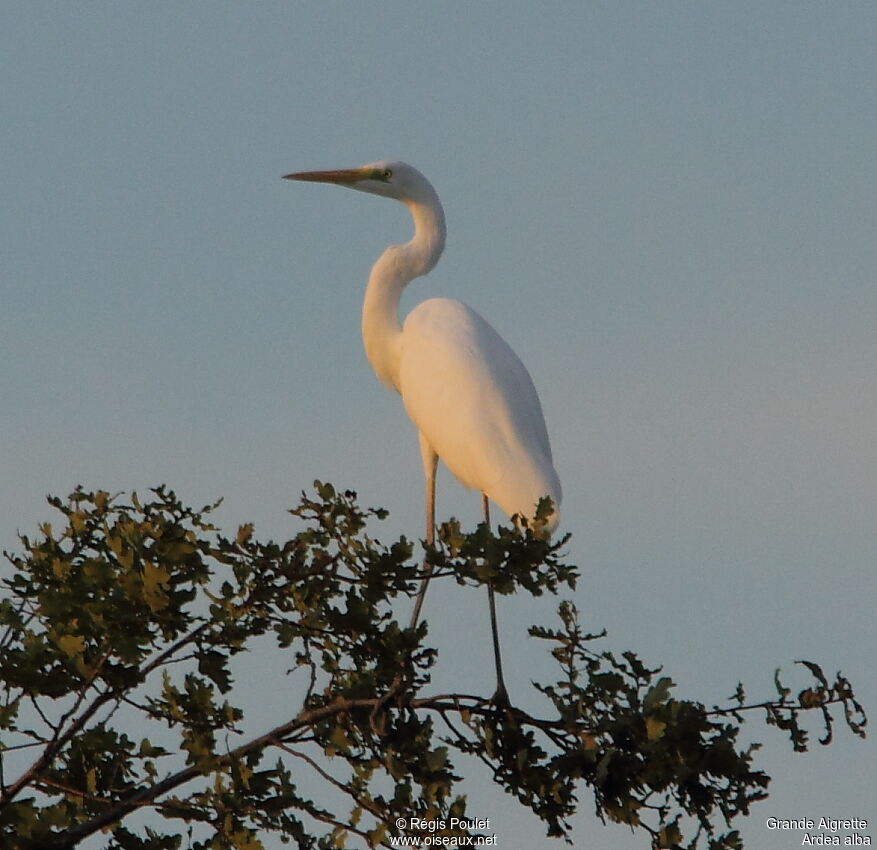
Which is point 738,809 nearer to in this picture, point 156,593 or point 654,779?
point 654,779

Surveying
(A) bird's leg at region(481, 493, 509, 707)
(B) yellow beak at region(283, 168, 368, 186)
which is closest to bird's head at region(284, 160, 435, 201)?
(B) yellow beak at region(283, 168, 368, 186)

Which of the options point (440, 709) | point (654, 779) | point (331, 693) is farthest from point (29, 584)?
point (654, 779)

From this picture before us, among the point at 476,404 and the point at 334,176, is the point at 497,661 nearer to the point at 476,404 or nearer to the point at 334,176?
the point at 476,404

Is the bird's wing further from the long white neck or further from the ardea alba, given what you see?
the long white neck

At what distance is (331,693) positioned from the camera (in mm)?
5609

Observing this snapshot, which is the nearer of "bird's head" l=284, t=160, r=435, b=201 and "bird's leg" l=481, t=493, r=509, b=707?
"bird's leg" l=481, t=493, r=509, b=707

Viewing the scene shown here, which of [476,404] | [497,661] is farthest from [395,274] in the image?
[497,661]

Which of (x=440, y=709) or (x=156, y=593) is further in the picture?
(x=440, y=709)

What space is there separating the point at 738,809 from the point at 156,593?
6.99 ft

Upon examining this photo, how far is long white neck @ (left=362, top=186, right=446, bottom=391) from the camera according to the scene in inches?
368

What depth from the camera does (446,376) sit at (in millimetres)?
8406

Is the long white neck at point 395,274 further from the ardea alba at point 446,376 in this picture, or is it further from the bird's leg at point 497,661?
the bird's leg at point 497,661

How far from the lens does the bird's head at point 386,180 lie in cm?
944

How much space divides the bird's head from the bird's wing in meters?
0.78
